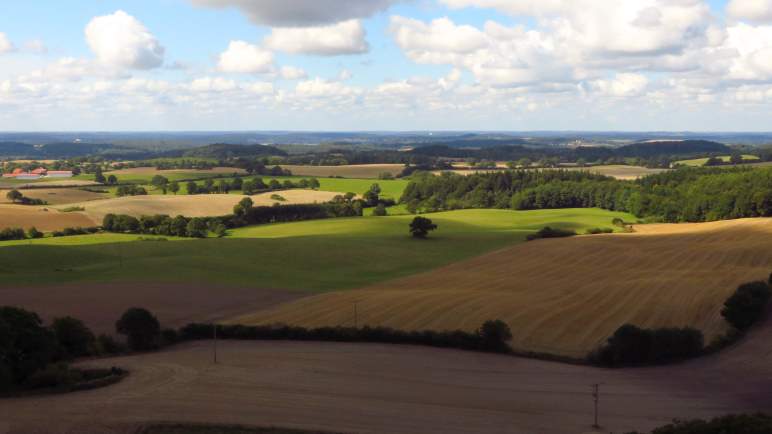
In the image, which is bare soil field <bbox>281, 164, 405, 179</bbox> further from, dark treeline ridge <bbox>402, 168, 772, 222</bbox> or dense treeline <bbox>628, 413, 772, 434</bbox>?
dense treeline <bbox>628, 413, 772, 434</bbox>

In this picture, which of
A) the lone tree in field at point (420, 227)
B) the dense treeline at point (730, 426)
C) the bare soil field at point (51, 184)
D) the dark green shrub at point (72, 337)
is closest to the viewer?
the dense treeline at point (730, 426)

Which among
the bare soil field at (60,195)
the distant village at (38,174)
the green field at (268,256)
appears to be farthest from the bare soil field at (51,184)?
the green field at (268,256)

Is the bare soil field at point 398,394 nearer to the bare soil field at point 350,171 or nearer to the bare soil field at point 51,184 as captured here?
the bare soil field at point 51,184

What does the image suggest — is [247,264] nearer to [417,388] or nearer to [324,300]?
[324,300]

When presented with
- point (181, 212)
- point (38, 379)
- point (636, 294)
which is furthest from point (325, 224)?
point (38, 379)

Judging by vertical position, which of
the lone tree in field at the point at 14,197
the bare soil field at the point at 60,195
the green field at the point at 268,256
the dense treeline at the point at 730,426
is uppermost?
the dense treeline at the point at 730,426
